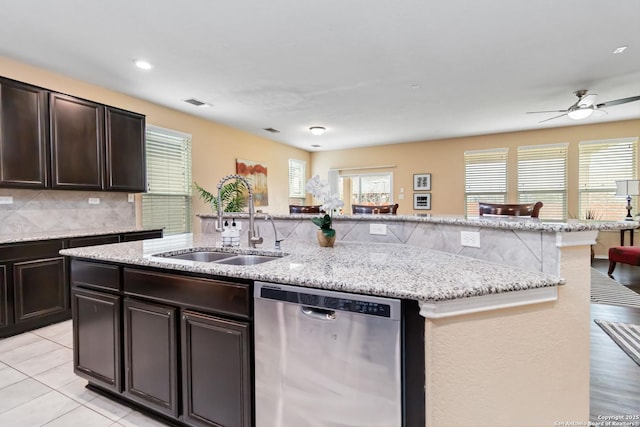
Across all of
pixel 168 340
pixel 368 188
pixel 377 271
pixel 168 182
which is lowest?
pixel 168 340

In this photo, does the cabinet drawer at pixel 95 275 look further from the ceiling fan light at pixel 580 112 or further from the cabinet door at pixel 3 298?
the ceiling fan light at pixel 580 112

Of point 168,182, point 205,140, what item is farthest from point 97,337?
point 205,140

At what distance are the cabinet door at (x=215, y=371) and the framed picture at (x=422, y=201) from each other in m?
6.51

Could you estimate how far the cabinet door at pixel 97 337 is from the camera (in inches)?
69.0

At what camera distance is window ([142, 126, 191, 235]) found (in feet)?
14.3

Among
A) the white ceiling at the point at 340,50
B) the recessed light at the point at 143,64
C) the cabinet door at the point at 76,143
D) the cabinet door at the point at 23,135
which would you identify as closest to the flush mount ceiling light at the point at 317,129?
the white ceiling at the point at 340,50

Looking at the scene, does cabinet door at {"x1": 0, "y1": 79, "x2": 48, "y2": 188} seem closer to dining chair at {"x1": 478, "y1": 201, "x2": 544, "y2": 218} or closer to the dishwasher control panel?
the dishwasher control panel

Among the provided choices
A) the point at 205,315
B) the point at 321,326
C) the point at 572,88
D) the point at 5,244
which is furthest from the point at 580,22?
the point at 5,244

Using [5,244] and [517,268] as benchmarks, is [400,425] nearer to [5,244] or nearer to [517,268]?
[517,268]

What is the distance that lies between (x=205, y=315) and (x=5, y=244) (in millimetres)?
2408

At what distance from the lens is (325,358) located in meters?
1.18

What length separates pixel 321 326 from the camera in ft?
3.88

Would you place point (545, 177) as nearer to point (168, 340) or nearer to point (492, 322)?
point (492, 322)

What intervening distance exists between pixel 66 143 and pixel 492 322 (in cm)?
395
